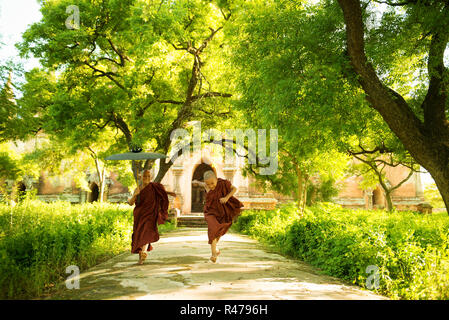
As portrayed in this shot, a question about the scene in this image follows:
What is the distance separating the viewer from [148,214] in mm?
6629

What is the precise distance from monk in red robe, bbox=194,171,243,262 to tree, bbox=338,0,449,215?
13.3ft

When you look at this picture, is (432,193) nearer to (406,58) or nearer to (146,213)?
(406,58)

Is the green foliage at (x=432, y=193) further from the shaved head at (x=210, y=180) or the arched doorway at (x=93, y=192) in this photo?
the arched doorway at (x=93, y=192)

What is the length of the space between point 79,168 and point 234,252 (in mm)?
20873

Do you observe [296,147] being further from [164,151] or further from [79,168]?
[79,168]

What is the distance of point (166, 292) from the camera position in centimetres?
409

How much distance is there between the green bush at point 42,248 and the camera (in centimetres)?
425

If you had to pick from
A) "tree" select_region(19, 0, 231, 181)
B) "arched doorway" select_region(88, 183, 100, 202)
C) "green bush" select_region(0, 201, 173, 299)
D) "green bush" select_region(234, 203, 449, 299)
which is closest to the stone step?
"tree" select_region(19, 0, 231, 181)

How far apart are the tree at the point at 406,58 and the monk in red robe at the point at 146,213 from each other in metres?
5.20

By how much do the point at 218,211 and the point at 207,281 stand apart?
2.02 metres

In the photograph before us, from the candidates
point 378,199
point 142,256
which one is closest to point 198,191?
point 378,199

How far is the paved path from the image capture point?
4070 millimetres

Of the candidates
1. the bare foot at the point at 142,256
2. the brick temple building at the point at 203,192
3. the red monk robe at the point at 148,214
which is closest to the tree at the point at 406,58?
the red monk robe at the point at 148,214

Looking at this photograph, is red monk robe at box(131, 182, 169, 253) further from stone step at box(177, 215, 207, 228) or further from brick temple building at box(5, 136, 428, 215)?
stone step at box(177, 215, 207, 228)
